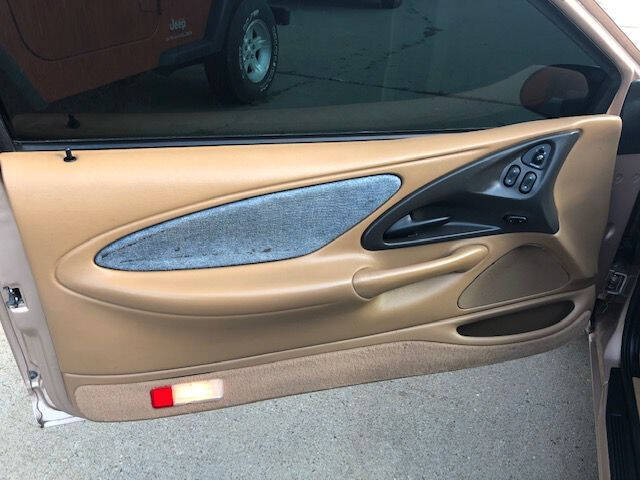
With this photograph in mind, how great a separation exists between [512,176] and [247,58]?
0.80m

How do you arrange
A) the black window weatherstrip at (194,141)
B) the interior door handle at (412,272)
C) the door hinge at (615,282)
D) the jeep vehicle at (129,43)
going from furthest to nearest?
the door hinge at (615,282), the interior door handle at (412,272), the black window weatherstrip at (194,141), the jeep vehicle at (129,43)

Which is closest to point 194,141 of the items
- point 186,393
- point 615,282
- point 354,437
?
point 186,393

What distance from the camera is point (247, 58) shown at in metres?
1.52

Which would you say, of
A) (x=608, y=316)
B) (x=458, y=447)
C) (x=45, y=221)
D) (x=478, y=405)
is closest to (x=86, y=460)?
(x=45, y=221)

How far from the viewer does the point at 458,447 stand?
7.01 feet

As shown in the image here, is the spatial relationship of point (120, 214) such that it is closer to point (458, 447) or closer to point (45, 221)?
point (45, 221)

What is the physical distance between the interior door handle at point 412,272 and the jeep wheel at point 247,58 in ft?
1.86

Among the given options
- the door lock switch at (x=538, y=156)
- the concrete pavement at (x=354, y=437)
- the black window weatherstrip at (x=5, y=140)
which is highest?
the black window weatherstrip at (x=5, y=140)

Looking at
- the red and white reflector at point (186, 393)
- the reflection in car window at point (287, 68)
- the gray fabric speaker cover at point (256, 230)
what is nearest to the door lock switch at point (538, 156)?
the reflection in car window at point (287, 68)

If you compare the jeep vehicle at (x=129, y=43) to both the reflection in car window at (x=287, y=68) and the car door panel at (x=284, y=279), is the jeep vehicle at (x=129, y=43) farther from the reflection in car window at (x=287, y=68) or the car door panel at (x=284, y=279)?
→ the car door panel at (x=284, y=279)

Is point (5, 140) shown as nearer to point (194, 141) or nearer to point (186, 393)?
point (194, 141)

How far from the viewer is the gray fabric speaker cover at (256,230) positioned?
148 cm

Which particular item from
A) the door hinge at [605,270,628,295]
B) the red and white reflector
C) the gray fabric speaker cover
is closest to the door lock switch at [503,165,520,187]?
the gray fabric speaker cover

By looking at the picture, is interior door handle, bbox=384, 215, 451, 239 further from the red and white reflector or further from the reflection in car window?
the red and white reflector
